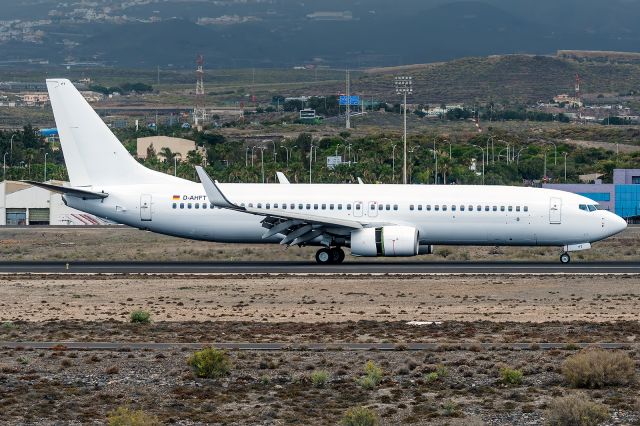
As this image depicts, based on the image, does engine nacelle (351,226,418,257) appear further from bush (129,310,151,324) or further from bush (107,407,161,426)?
bush (107,407,161,426)

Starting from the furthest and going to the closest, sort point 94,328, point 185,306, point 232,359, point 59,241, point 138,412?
point 59,241 < point 185,306 < point 94,328 < point 232,359 < point 138,412

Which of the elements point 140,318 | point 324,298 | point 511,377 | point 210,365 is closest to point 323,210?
point 324,298

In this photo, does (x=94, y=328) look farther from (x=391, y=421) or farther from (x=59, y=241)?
(x=59, y=241)

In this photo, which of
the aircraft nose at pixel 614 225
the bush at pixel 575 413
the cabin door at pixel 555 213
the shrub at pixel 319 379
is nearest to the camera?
the bush at pixel 575 413

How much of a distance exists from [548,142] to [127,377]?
157 metres

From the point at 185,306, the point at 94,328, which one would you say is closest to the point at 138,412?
the point at 94,328

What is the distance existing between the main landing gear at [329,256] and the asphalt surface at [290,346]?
24861 mm

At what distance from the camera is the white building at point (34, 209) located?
10281 centimetres

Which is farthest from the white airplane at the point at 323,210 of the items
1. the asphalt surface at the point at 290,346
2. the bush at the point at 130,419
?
the bush at the point at 130,419

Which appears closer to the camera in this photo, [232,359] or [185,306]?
[232,359]

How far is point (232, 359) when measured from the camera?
1310 inches

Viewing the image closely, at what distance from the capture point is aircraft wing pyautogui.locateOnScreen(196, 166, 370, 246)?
5778 centimetres

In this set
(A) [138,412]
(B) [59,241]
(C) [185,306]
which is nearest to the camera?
(A) [138,412]

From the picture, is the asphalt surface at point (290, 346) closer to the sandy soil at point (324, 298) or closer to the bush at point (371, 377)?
the bush at point (371, 377)
